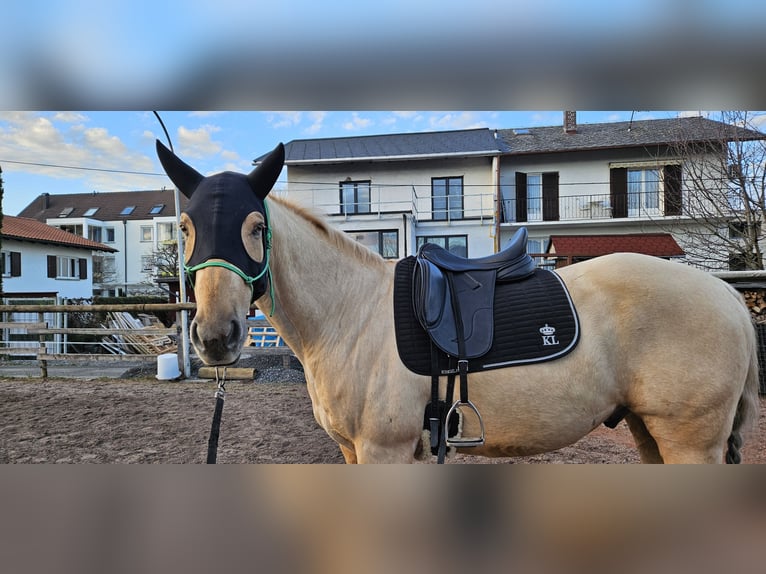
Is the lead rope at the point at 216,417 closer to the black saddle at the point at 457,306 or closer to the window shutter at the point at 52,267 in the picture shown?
the black saddle at the point at 457,306

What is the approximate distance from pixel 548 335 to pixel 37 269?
9.83 feet

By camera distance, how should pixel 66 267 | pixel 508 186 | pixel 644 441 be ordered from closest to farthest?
pixel 644 441 < pixel 66 267 < pixel 508 186

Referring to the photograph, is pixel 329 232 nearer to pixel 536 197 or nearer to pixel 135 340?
pixel 135 340

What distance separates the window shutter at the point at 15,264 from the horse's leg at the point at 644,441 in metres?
3.22

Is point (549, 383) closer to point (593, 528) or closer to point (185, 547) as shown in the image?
point (593, 528)

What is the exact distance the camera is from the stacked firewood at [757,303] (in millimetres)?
2016

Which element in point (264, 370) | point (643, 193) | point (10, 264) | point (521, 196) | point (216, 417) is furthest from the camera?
point (521, 196)

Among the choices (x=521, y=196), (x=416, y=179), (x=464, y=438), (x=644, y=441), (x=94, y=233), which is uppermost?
(x=416, y=179)

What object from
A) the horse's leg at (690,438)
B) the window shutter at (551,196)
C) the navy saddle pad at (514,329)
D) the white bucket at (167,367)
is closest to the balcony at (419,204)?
the window shutter at (551,196)

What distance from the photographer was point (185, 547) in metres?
0.89

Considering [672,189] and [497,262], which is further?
[672,189]

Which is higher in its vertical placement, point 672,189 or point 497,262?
point 672,189

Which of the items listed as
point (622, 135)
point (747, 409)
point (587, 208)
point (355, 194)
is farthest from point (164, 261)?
point (622, 135)

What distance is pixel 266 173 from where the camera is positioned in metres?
0.85
